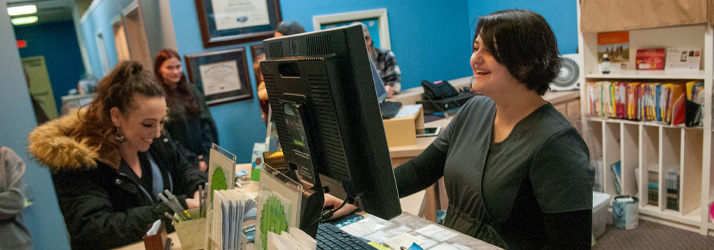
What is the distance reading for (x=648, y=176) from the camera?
347 centimetres

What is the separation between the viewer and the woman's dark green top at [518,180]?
1312mm

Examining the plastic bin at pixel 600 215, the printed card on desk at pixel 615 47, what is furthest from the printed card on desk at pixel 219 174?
the printed card on desk at pixel 615 47

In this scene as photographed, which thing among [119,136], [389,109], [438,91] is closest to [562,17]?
[438,91]

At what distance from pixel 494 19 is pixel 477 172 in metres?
0.47

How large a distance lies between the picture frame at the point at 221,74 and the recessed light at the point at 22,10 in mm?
1315

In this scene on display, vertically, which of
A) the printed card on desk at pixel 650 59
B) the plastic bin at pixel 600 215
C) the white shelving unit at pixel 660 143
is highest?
the printed card on desk at pixel 650 59

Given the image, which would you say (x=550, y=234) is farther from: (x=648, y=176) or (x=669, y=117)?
(x=648, y=176)

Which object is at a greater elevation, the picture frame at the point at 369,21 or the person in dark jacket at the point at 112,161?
the picture frame at the point at 369,21

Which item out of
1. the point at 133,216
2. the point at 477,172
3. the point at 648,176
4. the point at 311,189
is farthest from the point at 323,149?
the point at 648,176

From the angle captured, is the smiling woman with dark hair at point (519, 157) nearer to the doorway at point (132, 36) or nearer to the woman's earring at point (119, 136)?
the woman's earring at point (119, 136)

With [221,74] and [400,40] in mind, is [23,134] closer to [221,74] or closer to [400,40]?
[221,74]

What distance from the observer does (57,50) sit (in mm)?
2629

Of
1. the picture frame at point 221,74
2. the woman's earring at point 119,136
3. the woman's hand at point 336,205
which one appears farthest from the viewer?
the picture frame at point 221,74

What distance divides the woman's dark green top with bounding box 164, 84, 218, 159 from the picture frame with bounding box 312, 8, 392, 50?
4.16ft
